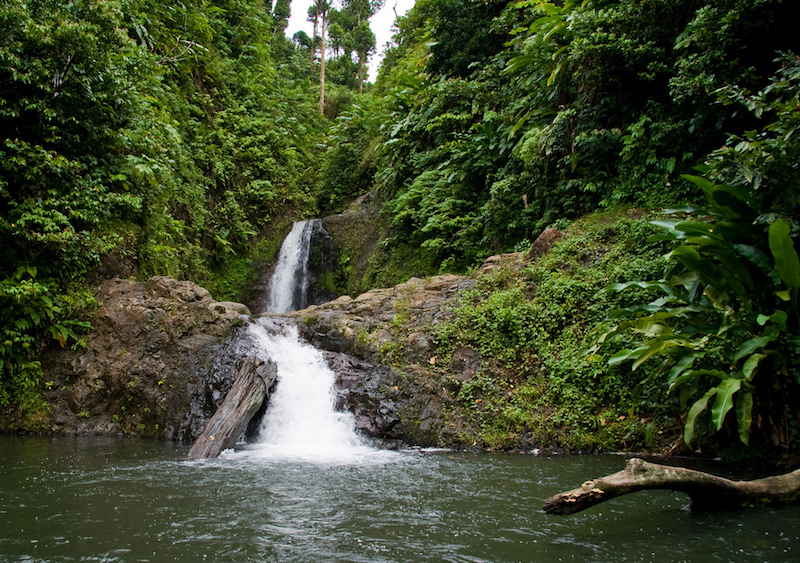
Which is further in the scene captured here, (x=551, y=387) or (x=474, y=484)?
(x=551, y=387)

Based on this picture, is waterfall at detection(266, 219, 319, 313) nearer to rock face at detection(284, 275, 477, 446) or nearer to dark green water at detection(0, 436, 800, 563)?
rock face at detection(284, 275, 477, 446)

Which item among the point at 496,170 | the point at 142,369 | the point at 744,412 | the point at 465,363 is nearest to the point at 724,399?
the point at 744,412

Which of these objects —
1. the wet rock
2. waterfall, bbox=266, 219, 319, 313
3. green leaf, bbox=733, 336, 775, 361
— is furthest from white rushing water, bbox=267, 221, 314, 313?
green leaf, bbox=733, 336, 775, 361

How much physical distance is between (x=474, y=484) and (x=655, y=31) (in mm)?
9050

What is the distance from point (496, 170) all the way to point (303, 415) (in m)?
8.16

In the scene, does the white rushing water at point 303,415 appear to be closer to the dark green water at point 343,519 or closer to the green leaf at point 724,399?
the dark green water at point 343,519

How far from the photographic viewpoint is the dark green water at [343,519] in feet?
9.84

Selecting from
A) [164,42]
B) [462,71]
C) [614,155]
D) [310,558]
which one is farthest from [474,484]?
[164,42]

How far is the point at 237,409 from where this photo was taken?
7152mm

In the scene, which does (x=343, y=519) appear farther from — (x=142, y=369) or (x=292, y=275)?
(x=292, y=275)

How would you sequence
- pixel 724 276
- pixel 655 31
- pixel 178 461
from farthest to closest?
pixel 655 31 → pixel 178 461 → pixel 724 276

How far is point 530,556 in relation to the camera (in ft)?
9.70

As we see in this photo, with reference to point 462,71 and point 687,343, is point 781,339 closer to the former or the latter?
point 687,343

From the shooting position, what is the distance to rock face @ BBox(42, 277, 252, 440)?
27.9 feet
